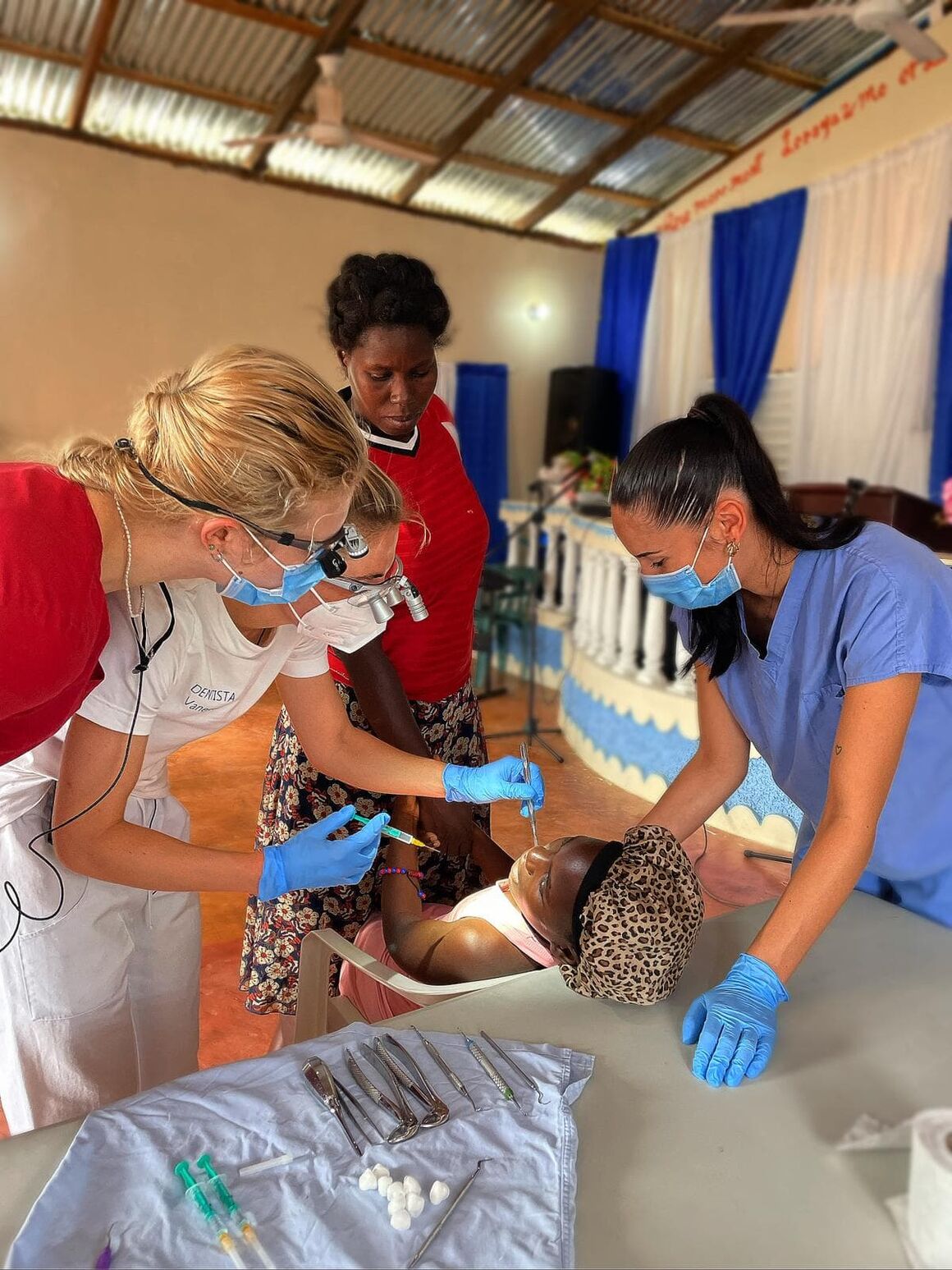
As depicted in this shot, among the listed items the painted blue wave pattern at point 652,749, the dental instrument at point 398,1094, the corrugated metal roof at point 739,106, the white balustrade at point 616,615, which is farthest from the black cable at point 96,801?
the corrugated metal roof at point 739,106

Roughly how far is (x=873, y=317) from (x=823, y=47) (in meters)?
2.16

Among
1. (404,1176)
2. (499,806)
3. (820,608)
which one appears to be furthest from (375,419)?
(499,806)

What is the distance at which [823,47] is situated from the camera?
697cm

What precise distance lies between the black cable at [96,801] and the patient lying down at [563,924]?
1.72ft

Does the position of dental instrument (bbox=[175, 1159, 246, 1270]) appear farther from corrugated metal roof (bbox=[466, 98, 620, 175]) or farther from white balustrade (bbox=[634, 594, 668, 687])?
corrugated metal roof (bbox=[466, 98, 620, 175])

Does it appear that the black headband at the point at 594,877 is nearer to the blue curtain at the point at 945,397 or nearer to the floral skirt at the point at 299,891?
the floral skirt at the point at 299,891

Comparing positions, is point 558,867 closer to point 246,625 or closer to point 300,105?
point 246,625

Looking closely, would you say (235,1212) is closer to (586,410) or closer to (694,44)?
(694,44)

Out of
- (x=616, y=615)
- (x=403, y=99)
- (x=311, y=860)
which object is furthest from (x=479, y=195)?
(x=311, y=860)

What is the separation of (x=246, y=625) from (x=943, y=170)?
625cm

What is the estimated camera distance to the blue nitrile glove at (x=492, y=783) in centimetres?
153

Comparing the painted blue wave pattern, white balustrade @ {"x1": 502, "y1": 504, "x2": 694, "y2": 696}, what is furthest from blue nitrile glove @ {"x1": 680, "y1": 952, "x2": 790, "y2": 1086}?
white balustrade @ {"x1": 502, "y1": 504, "x2": 694, "y2": 696}

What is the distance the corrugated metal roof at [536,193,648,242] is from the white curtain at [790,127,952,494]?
7.20ft

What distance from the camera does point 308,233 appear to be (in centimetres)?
783
